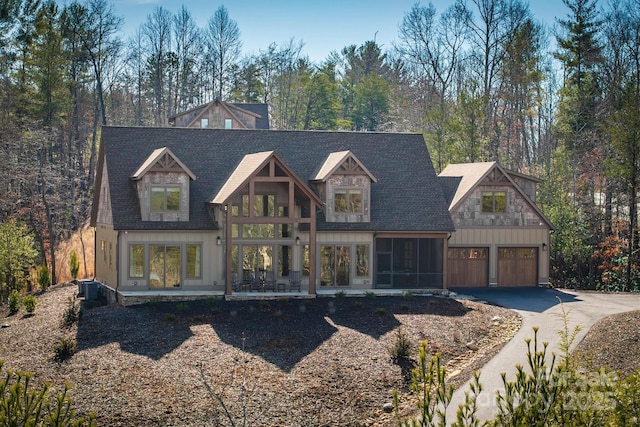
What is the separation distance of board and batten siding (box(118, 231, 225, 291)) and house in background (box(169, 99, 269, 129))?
689 inches

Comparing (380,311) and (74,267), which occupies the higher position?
(74,267)

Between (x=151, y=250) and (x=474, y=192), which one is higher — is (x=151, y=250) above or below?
below

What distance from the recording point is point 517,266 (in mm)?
31172

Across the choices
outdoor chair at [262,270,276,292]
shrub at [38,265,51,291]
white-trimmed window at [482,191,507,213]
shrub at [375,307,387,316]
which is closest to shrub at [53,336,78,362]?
outdoor chair at [262,270,276,292]

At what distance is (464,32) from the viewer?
48.7m

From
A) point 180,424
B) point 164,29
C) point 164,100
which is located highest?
point 164,29

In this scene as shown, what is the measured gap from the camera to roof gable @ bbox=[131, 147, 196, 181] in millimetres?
26219

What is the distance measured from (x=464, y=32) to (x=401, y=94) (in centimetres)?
1303

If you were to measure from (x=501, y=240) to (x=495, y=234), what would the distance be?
35 centimetres

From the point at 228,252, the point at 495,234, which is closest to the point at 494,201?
the point at 495,234

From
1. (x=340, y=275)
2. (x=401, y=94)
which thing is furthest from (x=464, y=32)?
(x=340, y=275)

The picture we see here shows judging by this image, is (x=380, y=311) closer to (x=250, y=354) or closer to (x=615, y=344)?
(x=250, y=354)

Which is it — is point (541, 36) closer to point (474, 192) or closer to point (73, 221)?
point (474, 192)

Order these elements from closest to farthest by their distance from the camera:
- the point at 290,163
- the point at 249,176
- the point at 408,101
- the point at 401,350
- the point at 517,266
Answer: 1. the point at 401,350
2. the point at 249,176
3. the point at 290,163
4. the point at 517,266
5. the point at 408,101
